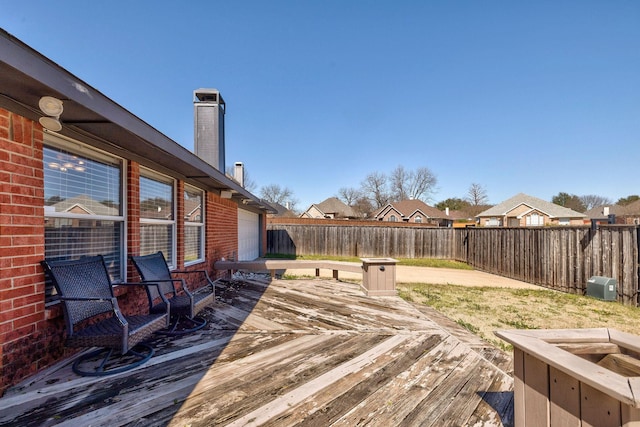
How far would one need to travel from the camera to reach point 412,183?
135 ft

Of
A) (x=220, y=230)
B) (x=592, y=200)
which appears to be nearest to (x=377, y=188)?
(x=220, y=230)

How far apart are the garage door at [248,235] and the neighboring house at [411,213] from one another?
24.8 metres

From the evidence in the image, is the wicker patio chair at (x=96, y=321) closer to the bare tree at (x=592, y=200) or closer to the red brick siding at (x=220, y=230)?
the red brick siding at (x=220, y=230)

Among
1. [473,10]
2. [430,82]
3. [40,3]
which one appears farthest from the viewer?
[430,82]

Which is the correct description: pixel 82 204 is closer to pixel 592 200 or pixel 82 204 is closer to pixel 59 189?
pixel 59 189

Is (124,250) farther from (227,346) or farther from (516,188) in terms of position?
(516,188)

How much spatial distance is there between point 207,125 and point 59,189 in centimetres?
550

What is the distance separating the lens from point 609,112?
1198 centimetres

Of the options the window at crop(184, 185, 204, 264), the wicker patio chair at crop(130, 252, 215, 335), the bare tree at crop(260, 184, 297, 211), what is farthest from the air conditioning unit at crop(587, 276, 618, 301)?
the bare tree at crop(260, 184, 297, 211)

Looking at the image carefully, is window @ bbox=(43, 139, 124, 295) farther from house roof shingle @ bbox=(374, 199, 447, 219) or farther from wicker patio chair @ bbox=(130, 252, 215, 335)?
house roof shingle @ bbox=(374, 199, 447, 219)

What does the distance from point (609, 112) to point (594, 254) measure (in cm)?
965

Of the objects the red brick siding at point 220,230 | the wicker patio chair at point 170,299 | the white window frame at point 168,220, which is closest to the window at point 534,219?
the red brick siding at point 220,230

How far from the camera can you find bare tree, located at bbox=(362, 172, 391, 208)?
4250 centimetres

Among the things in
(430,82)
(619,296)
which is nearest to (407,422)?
(619,296)
